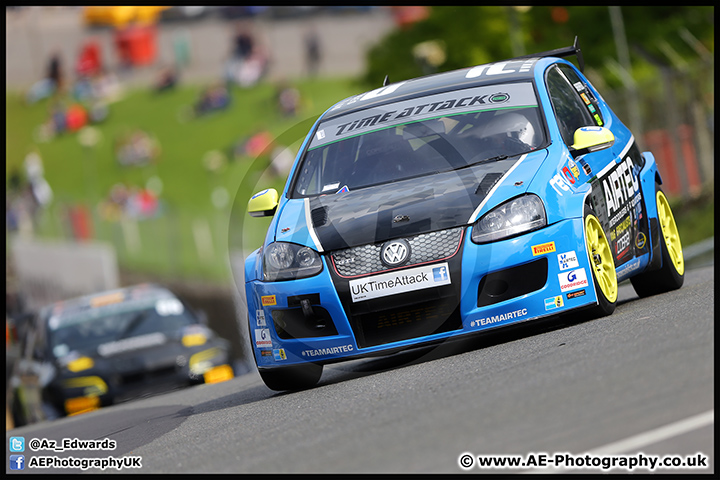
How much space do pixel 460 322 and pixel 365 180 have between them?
146cm

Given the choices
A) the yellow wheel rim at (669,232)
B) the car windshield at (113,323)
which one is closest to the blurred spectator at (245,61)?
the car windshield at (113,323)

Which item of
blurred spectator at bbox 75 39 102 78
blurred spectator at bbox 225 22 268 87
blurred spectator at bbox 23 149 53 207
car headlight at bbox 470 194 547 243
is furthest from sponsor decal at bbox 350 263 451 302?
blurred spectator at bbox 75 39 102 78

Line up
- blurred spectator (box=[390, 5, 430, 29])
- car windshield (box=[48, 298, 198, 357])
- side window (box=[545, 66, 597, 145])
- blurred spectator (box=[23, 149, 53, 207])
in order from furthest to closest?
blurred spectator (box=[23, 149, 53, 207])
blurred spectator (box=[390, 5, 430, 29])
car windshield (box=[48, 298, 198, 357])
side window (box=[545, 66, 597, 145])

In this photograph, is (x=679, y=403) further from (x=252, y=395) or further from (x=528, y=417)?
(x=252, y=395)

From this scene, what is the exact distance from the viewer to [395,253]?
21.4 feet

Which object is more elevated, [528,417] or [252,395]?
[528,417]

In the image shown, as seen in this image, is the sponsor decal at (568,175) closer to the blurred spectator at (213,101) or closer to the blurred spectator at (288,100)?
the blurred spectator at (288,100)

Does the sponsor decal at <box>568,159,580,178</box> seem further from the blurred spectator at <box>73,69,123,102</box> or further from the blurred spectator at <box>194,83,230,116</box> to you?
the blurred spectator at <box>73,69,123,102</box>

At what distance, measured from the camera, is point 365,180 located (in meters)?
7.53

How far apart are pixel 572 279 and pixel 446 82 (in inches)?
87.7

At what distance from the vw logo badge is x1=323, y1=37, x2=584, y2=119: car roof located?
1862 mm

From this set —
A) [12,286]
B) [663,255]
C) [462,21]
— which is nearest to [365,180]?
[663,255]

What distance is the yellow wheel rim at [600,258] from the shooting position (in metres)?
6.73

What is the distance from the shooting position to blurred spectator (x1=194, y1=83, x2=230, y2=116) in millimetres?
72875
